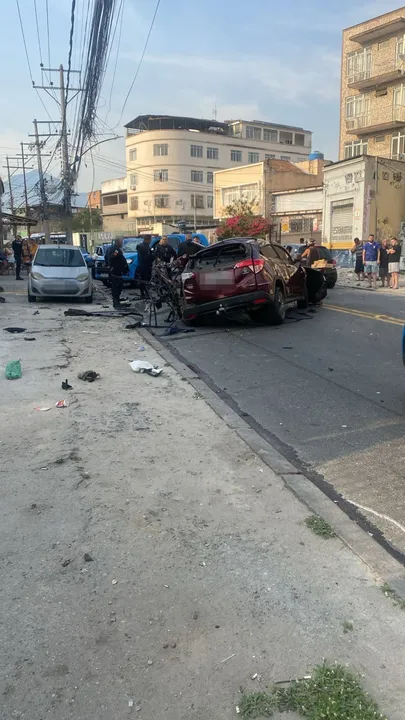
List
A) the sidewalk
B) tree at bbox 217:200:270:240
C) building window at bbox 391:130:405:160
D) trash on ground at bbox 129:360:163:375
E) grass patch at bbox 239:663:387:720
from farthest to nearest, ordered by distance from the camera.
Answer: tree at bbox 217:200:270:240 < building window at bbox 391:130:405:160 < trash on ground at bbox 129:360:163:375 < the sidewalk < grass patch at bbox 239:663:387:720

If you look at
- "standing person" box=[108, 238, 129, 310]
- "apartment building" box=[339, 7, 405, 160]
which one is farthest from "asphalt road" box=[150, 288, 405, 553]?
"apartment building" box=[339, 7, 405, 160]

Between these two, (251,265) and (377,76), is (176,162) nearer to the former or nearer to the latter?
(377,76)

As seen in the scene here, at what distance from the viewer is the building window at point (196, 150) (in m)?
75.2

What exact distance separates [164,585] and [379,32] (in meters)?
42.3

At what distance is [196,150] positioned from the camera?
75.6 m

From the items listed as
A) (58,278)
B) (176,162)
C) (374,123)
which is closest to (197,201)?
(176,162)

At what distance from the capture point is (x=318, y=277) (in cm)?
1312

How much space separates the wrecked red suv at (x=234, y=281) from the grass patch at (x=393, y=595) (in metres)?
7.66

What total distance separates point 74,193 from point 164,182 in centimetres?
4146

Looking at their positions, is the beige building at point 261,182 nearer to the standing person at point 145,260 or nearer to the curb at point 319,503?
the standing person at point 145,260

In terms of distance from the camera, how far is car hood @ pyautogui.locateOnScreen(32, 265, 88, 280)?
48.4 ft

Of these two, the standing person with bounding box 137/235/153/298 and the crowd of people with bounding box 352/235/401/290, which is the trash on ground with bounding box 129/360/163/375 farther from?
the crowd of people with bounding box 352/235/401/290

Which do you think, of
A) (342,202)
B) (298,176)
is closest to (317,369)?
(342,202)

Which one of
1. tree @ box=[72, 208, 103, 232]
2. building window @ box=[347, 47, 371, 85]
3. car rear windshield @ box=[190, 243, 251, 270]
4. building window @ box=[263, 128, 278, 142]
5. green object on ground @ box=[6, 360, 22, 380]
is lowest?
green object on ground @ box=[6, 360, 22, 380]
